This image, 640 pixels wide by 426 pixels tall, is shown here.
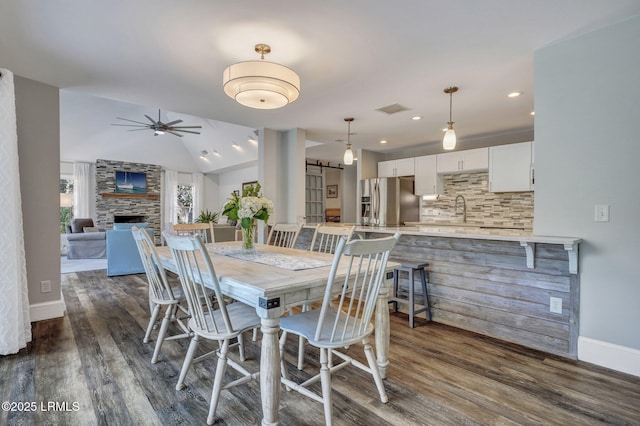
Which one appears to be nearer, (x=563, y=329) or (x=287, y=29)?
(x=287, y=29)

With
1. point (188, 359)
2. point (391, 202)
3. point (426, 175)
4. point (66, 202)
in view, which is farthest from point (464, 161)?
point (66, 202)

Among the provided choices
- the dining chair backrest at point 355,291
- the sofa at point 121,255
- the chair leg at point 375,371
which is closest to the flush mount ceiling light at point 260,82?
the dining chair backrest at point 355,291

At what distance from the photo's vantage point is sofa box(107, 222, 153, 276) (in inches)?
209

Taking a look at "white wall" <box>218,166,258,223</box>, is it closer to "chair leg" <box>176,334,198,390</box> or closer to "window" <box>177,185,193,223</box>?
"window" <box>177,185,193,223</box>

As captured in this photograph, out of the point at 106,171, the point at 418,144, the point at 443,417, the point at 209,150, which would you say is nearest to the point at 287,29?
the point at 443,417

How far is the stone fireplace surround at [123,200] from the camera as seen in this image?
30.3 ft

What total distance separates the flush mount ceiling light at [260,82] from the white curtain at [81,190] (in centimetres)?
900

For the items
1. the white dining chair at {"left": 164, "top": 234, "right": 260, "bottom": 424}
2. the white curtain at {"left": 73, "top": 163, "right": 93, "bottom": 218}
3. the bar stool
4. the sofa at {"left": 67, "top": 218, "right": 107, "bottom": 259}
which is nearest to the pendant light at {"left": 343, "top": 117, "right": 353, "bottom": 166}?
the bar stool

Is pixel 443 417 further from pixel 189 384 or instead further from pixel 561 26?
pixel 561 26

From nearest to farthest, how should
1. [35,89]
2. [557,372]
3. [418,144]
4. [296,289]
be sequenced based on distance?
[296,289] < [557,372] < [35,89] < [418,144]

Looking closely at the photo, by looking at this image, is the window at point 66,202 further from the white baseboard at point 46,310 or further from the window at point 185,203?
the white baseboard at point 46,310

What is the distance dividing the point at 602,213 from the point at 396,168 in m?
4.14

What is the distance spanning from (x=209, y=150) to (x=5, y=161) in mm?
7256

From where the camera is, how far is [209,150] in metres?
9.53
